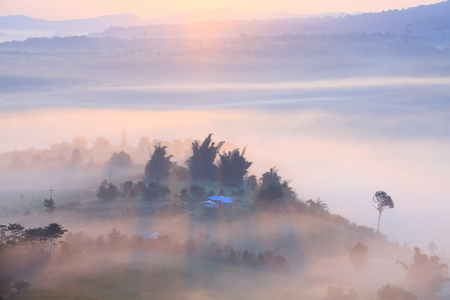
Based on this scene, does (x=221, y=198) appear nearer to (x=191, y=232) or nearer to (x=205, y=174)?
(x=191, y=232)

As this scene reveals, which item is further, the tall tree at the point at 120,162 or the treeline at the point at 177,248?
the tall tree at the point at 120,162

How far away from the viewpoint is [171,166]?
46.9m

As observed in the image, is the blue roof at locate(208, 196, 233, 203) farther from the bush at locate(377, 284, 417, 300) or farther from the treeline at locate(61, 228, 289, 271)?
the bush at locate(377, 284, 417, 300)

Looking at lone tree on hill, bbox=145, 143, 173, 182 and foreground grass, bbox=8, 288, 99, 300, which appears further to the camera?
lone tree on hill, bbox=145, 143, 173, 182

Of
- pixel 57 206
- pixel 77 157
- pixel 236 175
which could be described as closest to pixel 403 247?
pixel 236 175

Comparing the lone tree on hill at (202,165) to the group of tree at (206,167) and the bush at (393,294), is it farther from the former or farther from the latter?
the bush at (393,294)

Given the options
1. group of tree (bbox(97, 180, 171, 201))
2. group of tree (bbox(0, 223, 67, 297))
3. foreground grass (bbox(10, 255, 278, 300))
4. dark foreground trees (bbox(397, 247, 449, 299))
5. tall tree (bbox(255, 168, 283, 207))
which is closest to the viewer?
foreground grass (bbox(10, 255, 278, 300))

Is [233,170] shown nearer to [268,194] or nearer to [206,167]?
[206,167]

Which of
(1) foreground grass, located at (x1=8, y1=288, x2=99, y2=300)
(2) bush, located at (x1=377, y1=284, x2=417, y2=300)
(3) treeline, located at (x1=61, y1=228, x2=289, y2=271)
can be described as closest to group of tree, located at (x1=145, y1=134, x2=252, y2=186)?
(3) treeline, located at (x1=61, y1=228, x2=289, y2=271)

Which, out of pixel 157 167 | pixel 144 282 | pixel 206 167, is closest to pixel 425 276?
pixel 144 282

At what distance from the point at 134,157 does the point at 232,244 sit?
1333 inches

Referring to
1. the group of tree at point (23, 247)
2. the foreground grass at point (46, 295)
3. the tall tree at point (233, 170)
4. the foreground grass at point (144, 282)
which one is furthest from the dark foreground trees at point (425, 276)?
the tall tree at point (233, 170)

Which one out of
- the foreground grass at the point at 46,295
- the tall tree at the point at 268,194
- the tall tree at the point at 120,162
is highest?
the tall tree at the point at 120,162

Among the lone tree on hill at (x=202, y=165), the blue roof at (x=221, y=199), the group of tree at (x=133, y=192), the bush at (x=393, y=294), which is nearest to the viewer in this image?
the bush at (x=393, y=294)
